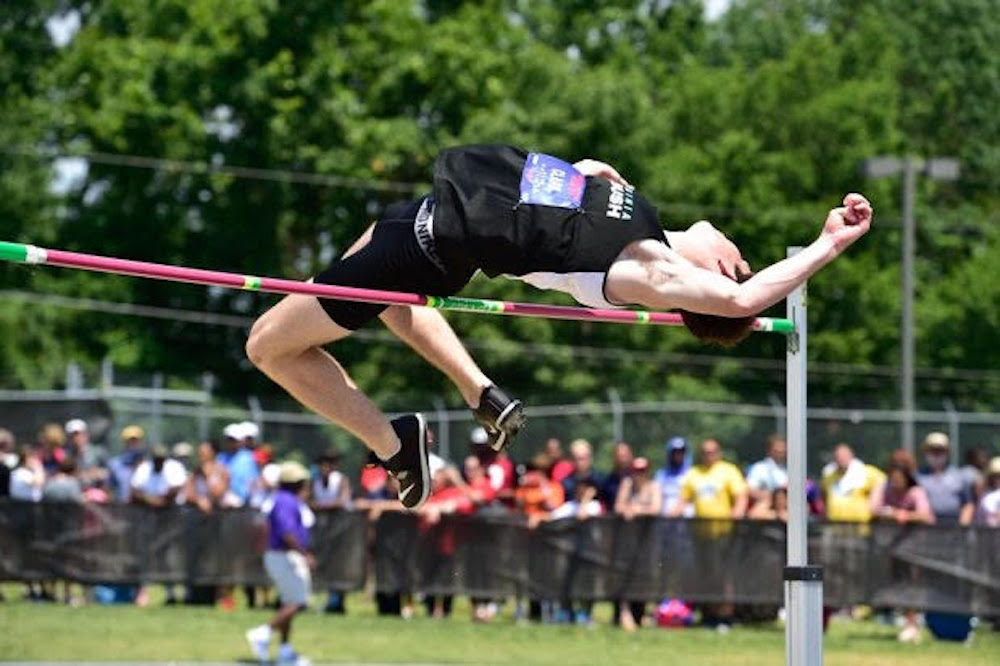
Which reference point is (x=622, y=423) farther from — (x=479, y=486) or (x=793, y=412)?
(x=793, y=412)

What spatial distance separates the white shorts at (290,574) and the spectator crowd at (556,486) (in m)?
0.77

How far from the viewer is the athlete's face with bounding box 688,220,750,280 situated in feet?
24.0

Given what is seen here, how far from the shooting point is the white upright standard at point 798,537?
25.9 ft

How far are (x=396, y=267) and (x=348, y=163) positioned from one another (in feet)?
98.8

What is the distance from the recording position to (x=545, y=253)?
7.11 metres

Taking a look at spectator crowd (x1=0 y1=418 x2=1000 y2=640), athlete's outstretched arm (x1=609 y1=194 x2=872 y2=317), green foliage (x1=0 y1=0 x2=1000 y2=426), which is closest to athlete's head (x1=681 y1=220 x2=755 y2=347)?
athlete's outstretched arm (x1=609 y1=194 x2=872 y2=317)

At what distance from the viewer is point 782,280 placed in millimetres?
7082

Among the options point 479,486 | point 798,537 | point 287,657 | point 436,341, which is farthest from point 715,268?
point 479,486

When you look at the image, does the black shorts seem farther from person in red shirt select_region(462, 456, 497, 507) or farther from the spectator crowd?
person in red shirt select_region(462, 456, 497, 507)

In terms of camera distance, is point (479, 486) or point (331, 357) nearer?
point (331, 357)

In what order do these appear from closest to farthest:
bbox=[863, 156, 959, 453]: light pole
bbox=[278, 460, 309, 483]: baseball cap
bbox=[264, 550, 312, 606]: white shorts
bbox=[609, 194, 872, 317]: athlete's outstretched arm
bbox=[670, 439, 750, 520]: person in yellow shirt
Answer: bbox=[609, 194, 872, 317]: athlete's outstretched arm → bbox=[264, 550, 312, 606]: white shorts → bbox=[278, 460, 309, 483]: baseball cap → bbox=[670, 439, 750, 520]: person in yellow shirt → bbox=[863, 156, 959, 453]: light pole

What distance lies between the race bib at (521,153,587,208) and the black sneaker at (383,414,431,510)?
1.29 metres

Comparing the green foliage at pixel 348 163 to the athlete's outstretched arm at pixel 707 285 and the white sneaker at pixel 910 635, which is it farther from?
the athlete's outstretched arm at pixel 707 285

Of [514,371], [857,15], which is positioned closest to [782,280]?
[514,371]
